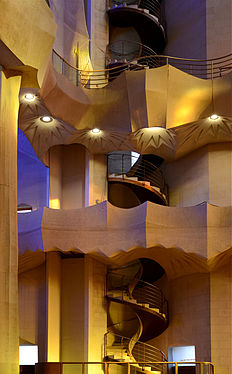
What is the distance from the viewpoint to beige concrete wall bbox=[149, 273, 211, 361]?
22484 mm

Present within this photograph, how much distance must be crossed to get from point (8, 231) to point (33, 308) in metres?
8.69

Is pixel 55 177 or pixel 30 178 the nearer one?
pixel 55 177

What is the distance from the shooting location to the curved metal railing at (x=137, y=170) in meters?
25.4

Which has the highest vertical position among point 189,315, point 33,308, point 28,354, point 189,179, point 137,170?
point 137,170

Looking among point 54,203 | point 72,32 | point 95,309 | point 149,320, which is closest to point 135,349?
point 149,320

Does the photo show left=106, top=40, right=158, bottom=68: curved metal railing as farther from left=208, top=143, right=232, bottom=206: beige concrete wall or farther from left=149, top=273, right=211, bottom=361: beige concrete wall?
left=149, top=273, right=211, bottom=361: beige concrete wall

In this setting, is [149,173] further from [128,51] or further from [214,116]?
[128,51]

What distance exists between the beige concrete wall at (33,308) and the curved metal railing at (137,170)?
474cm

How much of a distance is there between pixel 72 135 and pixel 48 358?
763 cm

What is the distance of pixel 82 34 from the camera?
23.8 metres

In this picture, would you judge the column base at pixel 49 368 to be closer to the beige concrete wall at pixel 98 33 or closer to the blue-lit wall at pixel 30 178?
the blue-lit wall at pixel 30 178

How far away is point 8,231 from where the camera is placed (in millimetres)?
14922

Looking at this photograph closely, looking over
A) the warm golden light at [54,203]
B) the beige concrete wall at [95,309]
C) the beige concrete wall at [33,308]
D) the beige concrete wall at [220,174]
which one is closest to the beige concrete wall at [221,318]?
the beige concrete wall at [220,174]

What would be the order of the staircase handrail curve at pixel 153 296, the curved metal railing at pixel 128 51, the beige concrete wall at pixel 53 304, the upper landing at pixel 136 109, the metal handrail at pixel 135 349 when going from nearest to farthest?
the upper landing at pixel 136 109 → the beige concrete wall at pixel 53 304 → the metal handrail at pixel 135 349 → the staircase handrail curve at pixel 153 296 → the curved metal railing at pixel 128 51
